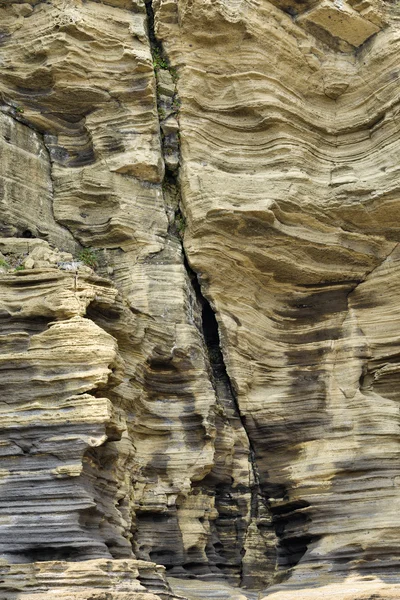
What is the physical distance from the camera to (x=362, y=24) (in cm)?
2133

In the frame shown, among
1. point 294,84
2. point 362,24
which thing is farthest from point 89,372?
point 362,24

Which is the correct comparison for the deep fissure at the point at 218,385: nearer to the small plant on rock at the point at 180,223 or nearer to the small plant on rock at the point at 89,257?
the small plant on rock at the point at 180,223

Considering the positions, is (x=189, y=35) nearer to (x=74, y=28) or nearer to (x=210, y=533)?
(x=74, y=28)

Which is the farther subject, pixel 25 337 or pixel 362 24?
→ pixel 362 24

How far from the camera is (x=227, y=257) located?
65.0 ft

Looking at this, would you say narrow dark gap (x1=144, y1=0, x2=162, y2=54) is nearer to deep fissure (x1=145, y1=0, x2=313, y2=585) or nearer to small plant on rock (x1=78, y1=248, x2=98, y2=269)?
deep fissure (x1=145, y1=0, x2=313, y2=585)

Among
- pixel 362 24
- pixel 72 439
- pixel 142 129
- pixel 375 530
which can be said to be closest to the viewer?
pixel 72 439

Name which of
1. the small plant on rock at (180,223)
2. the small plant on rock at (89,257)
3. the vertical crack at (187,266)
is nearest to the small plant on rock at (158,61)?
the vertical crack at (187,266)

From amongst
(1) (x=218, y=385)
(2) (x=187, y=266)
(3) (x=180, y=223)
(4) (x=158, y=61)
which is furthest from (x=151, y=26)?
(1) (x=218, y=385)

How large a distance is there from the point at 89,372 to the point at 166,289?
13.8 ft

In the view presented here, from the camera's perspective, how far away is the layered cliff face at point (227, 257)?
56.9 ft

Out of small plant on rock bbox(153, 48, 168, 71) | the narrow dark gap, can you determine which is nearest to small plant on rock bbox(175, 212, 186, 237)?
small plant on rock bbox(153, 48, 168, 71)

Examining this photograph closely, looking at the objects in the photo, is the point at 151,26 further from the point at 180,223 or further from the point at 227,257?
the point at 227,257

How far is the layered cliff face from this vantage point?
17.3 metres
